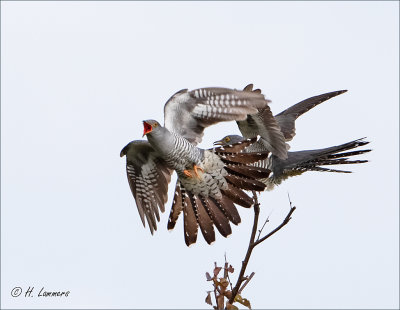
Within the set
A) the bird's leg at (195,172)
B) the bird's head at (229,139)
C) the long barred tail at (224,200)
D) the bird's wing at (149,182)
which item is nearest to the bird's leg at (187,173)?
the bird's leg at (195,172)

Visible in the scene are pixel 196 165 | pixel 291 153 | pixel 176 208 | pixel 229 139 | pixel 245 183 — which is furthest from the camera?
pixel 229 139

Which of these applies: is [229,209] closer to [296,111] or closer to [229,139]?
[229,139]

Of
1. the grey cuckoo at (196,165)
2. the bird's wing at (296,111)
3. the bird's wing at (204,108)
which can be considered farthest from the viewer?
the bird's wing at (296,111)

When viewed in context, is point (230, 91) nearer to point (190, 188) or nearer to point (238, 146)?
point (238, 146)

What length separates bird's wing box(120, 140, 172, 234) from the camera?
19.2 ft

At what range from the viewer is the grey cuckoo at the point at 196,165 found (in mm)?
5020

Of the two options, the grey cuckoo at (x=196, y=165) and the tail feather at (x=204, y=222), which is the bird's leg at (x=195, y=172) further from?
the tail feather at (x=204, y=222)

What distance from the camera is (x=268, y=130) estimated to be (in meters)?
6.06

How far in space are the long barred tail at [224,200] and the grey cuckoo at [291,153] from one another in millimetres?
614

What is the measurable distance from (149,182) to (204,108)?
1.13 meters

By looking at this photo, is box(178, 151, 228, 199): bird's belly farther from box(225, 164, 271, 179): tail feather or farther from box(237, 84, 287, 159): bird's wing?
box(237, 84, 287, 159): bird's wing

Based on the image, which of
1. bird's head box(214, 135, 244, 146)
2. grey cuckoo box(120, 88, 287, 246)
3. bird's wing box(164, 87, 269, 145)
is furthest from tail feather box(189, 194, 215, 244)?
bird's head box(214, 135, 244, 146)

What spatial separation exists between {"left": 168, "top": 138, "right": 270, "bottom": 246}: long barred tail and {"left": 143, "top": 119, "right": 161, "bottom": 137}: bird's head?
620 mm

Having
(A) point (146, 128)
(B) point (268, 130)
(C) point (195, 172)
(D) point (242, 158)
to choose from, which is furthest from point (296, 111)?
(A) point (146, 128)
